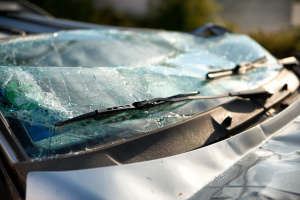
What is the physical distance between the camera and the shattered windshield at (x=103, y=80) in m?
1.46

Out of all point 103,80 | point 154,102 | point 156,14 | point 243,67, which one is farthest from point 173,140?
→ point 156,14

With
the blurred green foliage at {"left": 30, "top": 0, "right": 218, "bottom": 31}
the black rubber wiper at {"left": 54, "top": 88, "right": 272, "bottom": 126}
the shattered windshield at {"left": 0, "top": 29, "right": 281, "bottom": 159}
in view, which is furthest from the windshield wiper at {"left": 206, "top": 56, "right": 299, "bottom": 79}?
the blurred green foliage at {"left": 30, "top": 0, "right": 218, "bottom": 31}

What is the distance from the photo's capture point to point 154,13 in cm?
1130

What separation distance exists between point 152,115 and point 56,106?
1.37 ft

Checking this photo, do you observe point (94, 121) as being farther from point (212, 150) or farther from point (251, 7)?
point (251, 7)

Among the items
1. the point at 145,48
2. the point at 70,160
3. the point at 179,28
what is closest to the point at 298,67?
the point at 145,48

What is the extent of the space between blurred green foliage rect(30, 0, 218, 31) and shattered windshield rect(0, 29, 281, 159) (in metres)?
8.05

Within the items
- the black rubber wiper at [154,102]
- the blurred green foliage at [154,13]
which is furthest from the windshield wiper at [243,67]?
the blurred green foliage at [154,13]

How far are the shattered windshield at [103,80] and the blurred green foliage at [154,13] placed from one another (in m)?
8.05

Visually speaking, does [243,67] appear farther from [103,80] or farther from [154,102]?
[103,80]

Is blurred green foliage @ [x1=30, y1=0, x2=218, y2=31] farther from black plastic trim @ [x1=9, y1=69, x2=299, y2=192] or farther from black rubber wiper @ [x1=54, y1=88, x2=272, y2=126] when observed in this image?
black plastic trim @ [x1=9, y1=69, x2=299, y2=192]

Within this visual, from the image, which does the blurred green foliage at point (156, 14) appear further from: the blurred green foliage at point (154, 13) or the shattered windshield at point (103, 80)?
the shattered windshield at point (103, 80)

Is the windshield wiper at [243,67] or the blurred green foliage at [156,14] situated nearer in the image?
the windshield wiper at [243,67]

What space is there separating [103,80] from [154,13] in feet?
32.4
